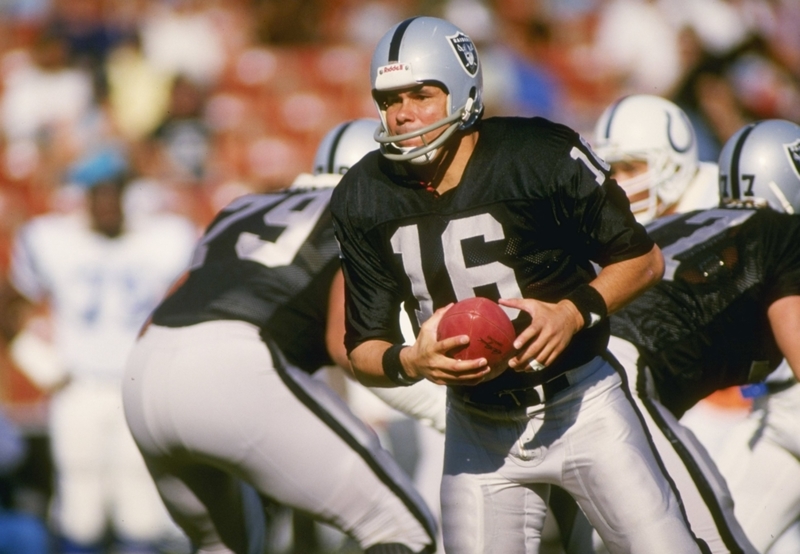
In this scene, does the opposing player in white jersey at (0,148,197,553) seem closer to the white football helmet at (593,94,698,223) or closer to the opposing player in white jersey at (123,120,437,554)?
the opposing player in white jersey at (123,120,437,554)

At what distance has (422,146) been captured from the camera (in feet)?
8.94

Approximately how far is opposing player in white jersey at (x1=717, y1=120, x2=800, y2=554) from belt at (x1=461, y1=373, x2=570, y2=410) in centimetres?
145

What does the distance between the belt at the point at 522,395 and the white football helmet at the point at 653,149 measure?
2017 mm

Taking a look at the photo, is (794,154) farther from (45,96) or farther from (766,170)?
(45,96)

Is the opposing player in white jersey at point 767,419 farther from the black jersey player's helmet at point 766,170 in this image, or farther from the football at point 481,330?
the football at point 481,330

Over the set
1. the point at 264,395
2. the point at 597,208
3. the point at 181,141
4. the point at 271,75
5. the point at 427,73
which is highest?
the point at 427,73

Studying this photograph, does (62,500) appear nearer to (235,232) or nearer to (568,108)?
(235,232)

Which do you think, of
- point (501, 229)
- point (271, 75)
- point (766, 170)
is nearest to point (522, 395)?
point (501, 229)

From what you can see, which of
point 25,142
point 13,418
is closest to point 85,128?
point 25,142

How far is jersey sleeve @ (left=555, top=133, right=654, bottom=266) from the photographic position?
8.81ft

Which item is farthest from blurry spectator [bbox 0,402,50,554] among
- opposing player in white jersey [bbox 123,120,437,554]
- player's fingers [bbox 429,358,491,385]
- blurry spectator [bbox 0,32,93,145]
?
blurry spectator [bbox 0,32,93,145]

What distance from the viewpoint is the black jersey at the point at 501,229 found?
2.71m

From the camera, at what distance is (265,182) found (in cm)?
839

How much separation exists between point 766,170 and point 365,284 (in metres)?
1.79
